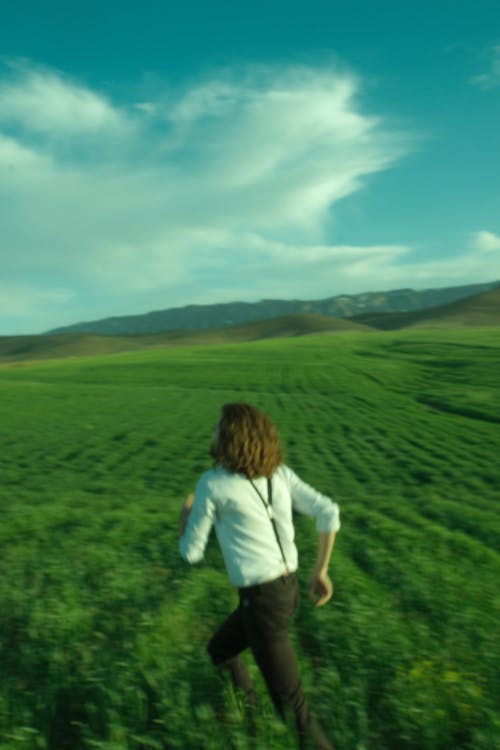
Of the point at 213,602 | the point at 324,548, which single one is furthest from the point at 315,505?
the point at 213,602

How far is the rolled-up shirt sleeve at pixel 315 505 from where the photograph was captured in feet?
14.3

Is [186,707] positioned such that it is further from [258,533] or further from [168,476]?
[168,476]

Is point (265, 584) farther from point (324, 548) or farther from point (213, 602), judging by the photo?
point (213, 602)

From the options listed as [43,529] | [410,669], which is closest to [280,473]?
[410,669]

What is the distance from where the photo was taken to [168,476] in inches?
629

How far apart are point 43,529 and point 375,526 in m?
5.35

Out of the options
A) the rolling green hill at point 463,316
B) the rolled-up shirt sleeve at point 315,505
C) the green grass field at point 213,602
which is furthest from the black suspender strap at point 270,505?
the rolling green hill at point 463,316

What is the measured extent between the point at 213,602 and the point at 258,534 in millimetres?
3090

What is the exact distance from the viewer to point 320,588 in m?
4.50

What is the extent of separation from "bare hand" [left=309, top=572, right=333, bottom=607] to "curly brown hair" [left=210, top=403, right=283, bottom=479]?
2.77ft

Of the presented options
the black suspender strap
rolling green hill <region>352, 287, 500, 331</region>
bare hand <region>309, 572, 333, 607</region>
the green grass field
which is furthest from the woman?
rolling green hill <region>352, 287, 500, 331</region>

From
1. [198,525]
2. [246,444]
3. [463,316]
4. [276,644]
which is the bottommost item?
[463,316]

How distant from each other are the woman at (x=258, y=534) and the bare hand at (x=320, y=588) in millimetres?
213

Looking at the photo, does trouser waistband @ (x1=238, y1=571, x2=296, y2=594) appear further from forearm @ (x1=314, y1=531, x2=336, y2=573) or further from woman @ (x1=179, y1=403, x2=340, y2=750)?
forearm @ (x1=314, y1=531, x2=336, y2=573)
